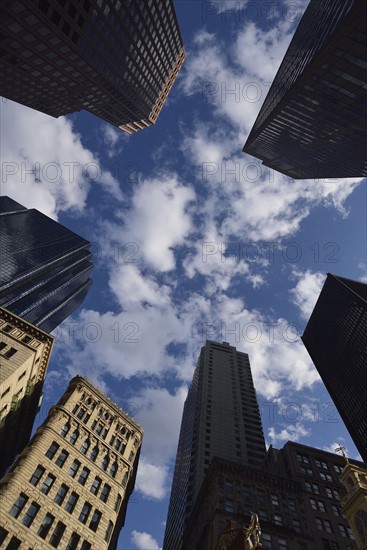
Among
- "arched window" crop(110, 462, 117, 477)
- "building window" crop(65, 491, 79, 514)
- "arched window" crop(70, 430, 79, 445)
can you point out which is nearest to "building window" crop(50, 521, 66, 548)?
"building window" crop(65, 491, 79, 514)

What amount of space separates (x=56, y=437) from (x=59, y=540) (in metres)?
13.3

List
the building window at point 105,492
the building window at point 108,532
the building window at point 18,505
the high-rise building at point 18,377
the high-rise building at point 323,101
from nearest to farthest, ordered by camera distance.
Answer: the building window at point 18,505, the building window at point 108,532, the building window at point 105,492, the high-rise building at point 323,101, the high-rise building at point 18,377

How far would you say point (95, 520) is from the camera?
48625 mm

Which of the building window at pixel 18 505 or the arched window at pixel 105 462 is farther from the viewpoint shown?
the arched window at pixel 105 462

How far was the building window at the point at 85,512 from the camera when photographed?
155 ft

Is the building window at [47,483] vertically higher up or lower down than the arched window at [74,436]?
lower down

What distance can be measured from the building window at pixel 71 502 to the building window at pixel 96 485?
9.92 feet

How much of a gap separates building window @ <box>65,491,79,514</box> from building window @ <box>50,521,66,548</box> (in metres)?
2.23

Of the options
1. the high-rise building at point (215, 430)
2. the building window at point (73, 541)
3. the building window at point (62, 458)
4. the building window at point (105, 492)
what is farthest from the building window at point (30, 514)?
the high-rise building at point (215, 430)

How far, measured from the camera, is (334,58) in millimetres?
57844

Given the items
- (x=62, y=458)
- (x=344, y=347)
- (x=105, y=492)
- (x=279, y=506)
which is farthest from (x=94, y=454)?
(x=344, y=347)

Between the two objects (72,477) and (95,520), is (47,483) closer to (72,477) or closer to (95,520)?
(72,477)

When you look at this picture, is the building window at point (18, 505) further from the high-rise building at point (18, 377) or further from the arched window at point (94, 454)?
the high-rise building at point (18, 377)

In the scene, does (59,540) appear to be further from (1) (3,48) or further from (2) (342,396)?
(2) (342,396)
